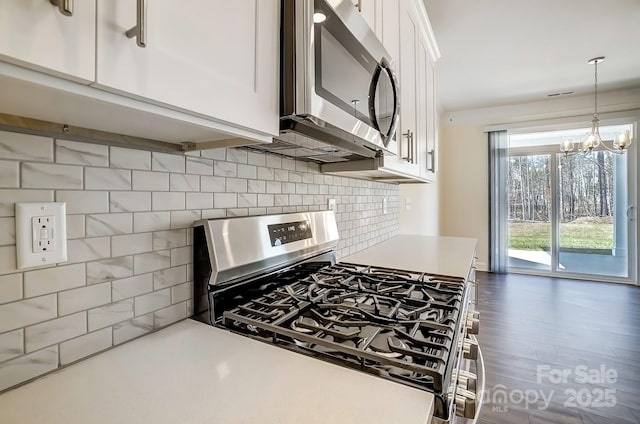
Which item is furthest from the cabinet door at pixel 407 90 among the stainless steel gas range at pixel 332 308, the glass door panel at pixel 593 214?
the glass door panel at pixel 593 214

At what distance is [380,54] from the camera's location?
113 centimetres

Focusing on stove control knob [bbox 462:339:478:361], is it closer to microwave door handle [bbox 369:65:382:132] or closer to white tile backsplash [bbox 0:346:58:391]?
microwave door handle [bbox 369:65:382:132]

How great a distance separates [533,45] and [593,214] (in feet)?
9.80

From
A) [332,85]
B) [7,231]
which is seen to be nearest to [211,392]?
[7,231]

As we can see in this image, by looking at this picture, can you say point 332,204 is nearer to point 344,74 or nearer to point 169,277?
point 344,74

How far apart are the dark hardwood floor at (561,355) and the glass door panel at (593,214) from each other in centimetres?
58

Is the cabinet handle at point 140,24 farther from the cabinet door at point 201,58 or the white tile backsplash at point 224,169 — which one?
the white tile backsplash at point 224,169

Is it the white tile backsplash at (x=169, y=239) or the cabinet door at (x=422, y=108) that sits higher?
the cabinet door at (x=422, y=108)

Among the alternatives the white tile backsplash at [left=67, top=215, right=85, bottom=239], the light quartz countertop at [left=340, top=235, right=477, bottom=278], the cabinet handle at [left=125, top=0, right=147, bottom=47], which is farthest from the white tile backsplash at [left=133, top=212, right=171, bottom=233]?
the light quartz countertop at [left=340, top=235, right=477, bottom=278]

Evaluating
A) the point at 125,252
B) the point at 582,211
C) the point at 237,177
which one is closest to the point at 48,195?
the point at 125,252

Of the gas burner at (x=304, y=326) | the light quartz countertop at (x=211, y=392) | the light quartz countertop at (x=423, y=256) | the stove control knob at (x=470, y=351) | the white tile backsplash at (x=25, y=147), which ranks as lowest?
the stove control knob at (x=470, y=351)

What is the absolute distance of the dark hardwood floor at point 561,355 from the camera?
1786mm

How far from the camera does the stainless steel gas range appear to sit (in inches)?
24.7

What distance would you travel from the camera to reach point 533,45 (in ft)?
9.54
